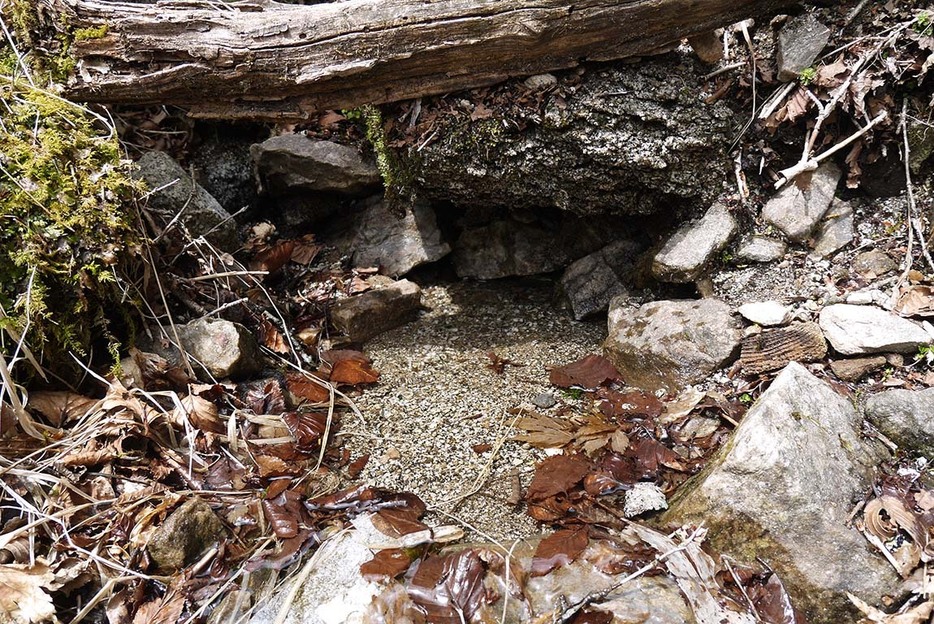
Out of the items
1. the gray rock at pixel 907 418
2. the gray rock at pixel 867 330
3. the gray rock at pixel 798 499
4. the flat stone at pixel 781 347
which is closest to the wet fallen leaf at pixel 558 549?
the gray rock at pixel 798 499

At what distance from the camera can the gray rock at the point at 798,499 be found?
2.70 metres

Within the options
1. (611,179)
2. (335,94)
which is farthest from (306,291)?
(611,179)

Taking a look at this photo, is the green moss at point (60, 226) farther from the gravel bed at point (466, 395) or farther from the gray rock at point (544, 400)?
the gray rock at point (544, 400)

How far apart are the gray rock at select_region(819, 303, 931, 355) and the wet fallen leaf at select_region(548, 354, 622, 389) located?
1281 millimetres

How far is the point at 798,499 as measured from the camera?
2.83m

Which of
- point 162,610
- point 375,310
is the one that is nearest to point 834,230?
point 375,310

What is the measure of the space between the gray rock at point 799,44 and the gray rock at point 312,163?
3.08 meters

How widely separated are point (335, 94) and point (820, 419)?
343cm

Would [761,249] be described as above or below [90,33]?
below

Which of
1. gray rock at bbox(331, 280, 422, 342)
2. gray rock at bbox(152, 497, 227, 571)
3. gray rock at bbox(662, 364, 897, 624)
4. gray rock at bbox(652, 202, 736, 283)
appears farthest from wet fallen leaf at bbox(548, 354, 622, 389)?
gray rock at bbox(152, 497, 227, 571)

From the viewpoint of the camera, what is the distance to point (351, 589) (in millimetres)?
2822

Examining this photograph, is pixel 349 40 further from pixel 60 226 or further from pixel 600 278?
pixel 600 278

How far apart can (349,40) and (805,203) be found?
10.2ft

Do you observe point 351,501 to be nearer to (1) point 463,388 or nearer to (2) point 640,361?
(1) point 463,388
